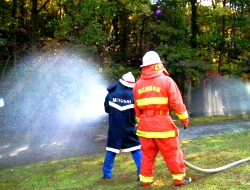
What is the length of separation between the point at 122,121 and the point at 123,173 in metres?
1.06

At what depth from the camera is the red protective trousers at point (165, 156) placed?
13.5 ft

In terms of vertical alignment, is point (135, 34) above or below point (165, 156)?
above

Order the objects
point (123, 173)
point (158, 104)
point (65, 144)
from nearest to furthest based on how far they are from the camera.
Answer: point (158, 104)
point (123, 173)
point (65, 144)

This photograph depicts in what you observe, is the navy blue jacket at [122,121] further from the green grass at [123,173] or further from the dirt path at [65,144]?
the dirt path at [65,144]

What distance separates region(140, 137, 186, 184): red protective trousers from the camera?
4.11 metres

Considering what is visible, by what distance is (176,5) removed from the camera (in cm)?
1630

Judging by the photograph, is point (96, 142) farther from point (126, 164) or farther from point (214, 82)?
point (214, 82)

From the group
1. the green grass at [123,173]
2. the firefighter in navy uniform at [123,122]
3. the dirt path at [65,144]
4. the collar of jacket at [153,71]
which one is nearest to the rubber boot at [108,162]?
the firefighter in navy uniform at [123,122]

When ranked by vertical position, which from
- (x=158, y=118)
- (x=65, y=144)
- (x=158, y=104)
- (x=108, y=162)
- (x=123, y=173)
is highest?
(x=158, y=104)

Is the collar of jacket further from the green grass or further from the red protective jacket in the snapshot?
the green grass

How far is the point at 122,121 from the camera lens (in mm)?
5055

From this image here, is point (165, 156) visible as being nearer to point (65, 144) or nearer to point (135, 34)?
point (65, 144)

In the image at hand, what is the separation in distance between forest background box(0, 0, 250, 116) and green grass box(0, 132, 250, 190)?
693cm

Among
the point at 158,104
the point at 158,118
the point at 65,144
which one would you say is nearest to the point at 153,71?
the point at 158,104
